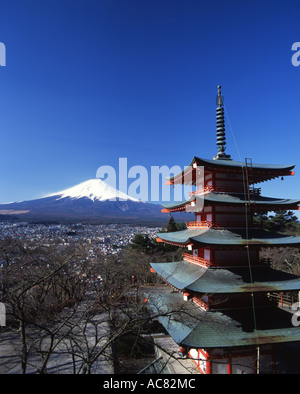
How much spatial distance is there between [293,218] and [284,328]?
3060 centimetres

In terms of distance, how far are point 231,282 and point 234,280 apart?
207 mm

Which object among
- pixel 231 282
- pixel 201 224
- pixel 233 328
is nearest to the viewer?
pixel 233 328

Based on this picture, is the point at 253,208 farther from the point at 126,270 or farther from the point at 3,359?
the point at 126,270

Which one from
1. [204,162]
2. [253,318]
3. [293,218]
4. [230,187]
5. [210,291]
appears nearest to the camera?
[210,291]

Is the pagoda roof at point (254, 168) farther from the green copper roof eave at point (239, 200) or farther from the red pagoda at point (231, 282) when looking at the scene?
the green copper roof eave at point (239, 200)

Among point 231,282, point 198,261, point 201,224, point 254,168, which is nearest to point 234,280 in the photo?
point 231,282

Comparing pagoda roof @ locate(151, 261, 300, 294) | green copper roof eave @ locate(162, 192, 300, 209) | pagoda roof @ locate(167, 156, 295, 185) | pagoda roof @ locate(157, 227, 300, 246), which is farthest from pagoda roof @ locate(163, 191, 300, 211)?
pagoda roof @ locate(151, 261, 300, 294)

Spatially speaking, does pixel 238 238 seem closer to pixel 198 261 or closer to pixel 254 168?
pixel 198 261

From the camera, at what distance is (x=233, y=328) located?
845 centimetres

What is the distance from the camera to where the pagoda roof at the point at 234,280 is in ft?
27.9

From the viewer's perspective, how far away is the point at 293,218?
3434 centimetres

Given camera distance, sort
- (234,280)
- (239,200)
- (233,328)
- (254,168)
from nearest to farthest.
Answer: (233,328) < (234,280) < (239,200) < (254,168)

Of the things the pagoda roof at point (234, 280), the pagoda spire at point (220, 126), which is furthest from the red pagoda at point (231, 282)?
the pagoda spire at point (220, 126)
